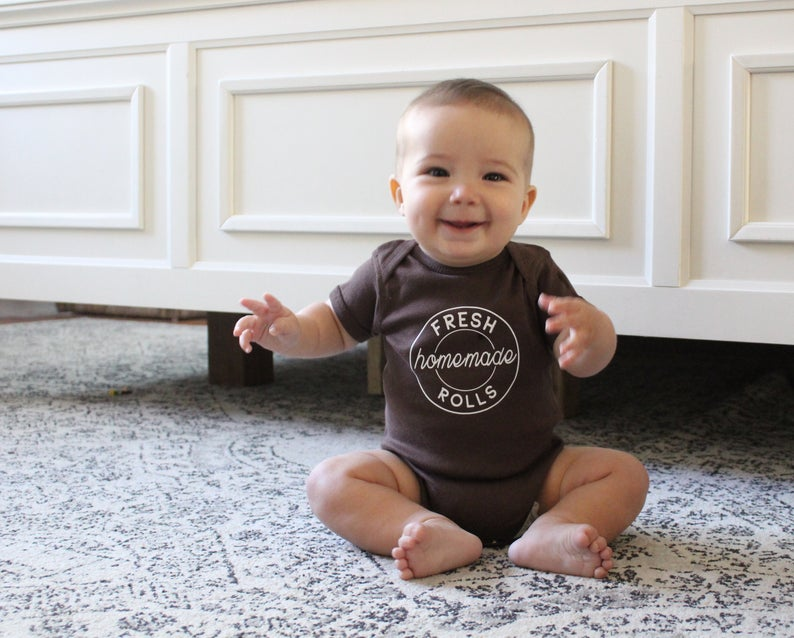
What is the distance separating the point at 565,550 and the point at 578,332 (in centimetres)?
15

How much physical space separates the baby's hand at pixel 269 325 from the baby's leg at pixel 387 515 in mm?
107

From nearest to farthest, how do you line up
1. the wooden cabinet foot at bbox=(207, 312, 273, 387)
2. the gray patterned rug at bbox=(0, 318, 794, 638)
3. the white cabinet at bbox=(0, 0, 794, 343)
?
1. the gray patterned rug at bbox=(0, 318, 794, 638)
2. the white cabinet at bbox=(0, 0, 794, 343)
3. the wooden cabinet foot at bbox=(207, 312, 273, 387)

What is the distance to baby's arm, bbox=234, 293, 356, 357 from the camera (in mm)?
734

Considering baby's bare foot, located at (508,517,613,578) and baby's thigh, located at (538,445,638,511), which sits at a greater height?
baby's thigh, located at (538,445,638,511)

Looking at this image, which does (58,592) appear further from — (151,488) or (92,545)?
(151,488)

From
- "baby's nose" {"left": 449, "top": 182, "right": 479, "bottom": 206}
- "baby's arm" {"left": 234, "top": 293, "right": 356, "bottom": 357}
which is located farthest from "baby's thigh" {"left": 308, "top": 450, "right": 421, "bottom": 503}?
"baby's nose" {"left": 449, "top": 182, "right": 479, "bottom": 206}

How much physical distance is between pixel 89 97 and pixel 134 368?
556mm

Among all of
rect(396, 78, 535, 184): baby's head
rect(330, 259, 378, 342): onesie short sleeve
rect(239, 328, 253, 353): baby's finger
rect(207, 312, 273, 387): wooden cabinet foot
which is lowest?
rect(207, 312, 273, 387): wooden cabinet foot

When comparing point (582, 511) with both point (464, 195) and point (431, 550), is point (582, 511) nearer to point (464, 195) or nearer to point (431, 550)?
point (431, 550)

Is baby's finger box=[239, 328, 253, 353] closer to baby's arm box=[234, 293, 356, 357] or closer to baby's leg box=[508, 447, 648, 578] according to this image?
baby's arm box=[234, 293, 356, 357]

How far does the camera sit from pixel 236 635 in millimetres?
531

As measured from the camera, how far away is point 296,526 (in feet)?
2.46

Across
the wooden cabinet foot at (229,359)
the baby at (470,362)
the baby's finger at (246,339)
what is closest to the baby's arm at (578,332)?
the baby at (470,362)

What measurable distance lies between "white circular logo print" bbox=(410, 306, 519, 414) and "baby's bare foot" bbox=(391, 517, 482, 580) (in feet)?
0.36
